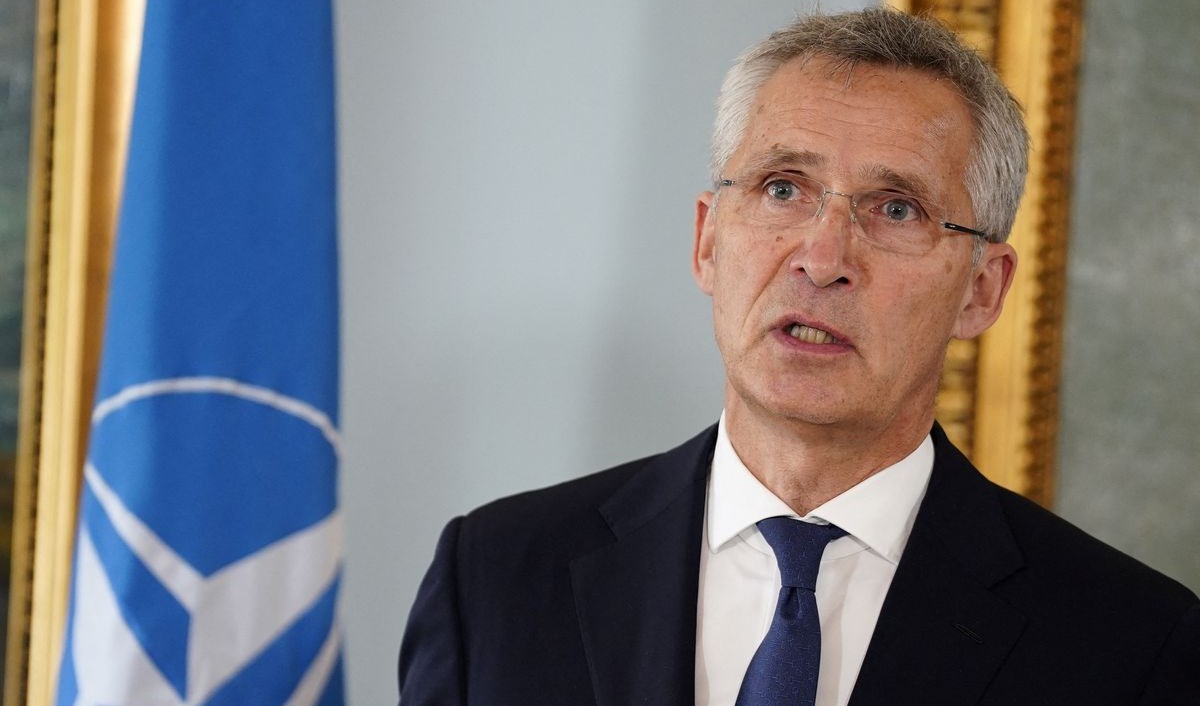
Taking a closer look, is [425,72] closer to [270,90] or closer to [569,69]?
[569,69]

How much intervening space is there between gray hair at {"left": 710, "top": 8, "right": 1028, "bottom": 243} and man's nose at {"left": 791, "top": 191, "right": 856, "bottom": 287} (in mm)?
185

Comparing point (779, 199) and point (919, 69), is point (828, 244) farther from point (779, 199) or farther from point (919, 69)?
point (919, 69)

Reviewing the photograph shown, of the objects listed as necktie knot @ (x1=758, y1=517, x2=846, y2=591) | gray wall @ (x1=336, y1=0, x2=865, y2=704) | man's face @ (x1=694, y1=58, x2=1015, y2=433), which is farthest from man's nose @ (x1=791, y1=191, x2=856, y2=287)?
gray wall @ (x1=336, y1=0, x2=865, y2=704)

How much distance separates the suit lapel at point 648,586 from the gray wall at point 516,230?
588 millimetres

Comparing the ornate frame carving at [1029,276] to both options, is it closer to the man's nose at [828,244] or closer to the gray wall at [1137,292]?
the gray wall at [1137,292]

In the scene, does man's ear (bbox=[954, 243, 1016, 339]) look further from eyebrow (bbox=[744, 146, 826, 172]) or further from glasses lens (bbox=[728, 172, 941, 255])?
eyebrow (bbox=[744, 146, 826, 172])

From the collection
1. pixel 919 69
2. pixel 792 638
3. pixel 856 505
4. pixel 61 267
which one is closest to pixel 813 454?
pixel 856 505

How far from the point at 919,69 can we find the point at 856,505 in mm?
572

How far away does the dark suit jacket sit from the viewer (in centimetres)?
161

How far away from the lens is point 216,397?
2.00 meters

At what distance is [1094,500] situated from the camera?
2250 mm

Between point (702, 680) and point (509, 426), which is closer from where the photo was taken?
point (702, 680)

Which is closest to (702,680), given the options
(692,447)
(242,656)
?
(692,447)

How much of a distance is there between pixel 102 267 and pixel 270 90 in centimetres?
54
